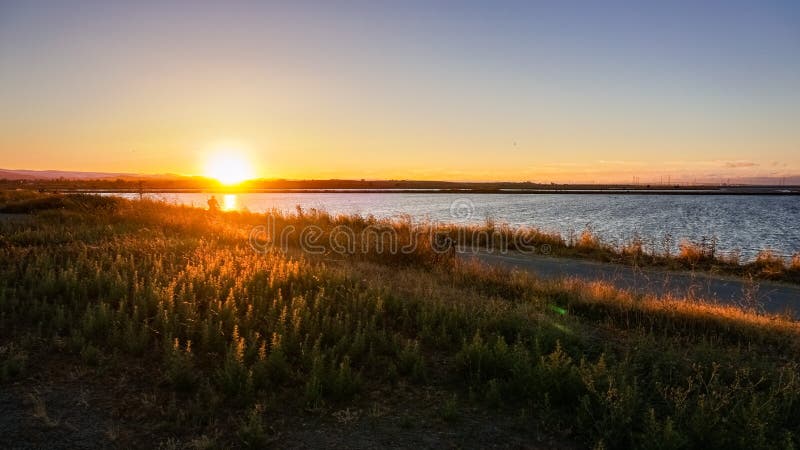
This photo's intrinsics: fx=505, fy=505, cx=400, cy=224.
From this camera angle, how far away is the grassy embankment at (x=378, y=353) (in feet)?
17.1

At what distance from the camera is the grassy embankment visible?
17.1 feet

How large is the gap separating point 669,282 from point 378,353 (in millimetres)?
11126

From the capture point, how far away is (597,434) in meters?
5.15

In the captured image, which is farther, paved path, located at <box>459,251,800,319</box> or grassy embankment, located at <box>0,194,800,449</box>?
paved path, located at <box>459,251,800,319</box>

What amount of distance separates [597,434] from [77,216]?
20.0 meters

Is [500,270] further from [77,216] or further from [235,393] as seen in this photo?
[77,216]

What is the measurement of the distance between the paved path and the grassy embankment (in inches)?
118

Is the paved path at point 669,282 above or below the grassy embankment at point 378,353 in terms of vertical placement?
below

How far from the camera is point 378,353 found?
6898mm

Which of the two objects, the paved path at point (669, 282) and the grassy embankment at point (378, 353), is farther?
the paved path at point (669, 282)

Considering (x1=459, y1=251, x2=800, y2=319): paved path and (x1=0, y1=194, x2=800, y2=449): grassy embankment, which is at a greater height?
(x1=0, y1=194, x2=800, y2=449): grassy embankment

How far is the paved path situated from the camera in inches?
490

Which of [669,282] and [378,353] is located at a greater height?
[378,353]

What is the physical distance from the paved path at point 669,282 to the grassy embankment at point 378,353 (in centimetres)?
301
